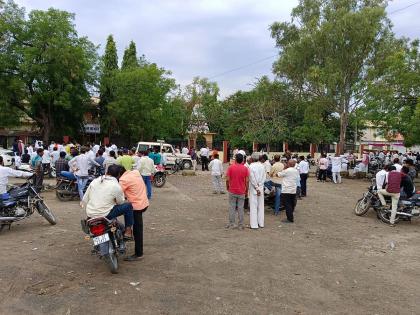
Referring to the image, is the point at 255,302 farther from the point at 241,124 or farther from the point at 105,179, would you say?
the point at 241,124

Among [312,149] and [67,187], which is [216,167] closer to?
[67,187]

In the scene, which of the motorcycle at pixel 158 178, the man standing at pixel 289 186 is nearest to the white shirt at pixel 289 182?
the man standing at pixel 289 186

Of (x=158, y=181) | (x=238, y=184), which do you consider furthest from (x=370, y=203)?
(x=158, y=181)

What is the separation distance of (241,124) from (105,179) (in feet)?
124

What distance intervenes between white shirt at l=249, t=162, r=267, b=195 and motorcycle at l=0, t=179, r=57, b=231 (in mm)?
4328

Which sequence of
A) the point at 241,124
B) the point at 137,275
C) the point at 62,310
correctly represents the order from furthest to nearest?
the point at 241,124
the point at 137,275
the point at 62,310

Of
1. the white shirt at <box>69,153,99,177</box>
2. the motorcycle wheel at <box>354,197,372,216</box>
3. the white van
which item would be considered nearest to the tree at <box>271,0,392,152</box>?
the white van

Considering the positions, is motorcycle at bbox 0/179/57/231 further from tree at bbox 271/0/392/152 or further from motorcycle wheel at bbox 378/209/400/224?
tree at bbox 271/0/392/152

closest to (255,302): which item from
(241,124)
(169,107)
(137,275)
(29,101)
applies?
(137,275)

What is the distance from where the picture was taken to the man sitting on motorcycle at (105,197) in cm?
576

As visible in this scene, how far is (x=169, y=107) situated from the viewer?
36.7m

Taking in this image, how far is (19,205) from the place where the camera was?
834 centimetres

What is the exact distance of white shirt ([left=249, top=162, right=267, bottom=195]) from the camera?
29.5 ft

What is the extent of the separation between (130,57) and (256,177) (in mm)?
33315
